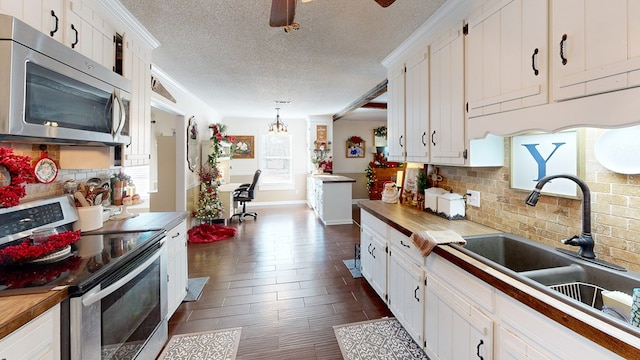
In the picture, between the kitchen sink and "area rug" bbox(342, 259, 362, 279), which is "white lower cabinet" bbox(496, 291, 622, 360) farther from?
"area rug" bbox(342, 259, 362, 279)

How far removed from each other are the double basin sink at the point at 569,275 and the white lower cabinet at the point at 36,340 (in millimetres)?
1888

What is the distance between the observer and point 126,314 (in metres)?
1.52

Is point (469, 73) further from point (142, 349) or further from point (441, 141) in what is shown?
point (142, 349)

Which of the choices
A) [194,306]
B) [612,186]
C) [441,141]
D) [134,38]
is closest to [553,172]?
[612,186]

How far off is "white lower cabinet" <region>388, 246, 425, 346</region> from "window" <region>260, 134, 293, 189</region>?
600 centimetres

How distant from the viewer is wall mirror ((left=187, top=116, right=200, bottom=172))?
4789 mm

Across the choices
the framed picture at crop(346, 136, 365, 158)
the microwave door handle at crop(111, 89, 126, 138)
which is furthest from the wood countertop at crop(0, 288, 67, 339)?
the framed picture at crop(346, 136, 365, 158)

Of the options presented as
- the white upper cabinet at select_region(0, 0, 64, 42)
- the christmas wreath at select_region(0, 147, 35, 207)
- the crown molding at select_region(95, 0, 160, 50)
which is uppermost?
the crown molding at select_region(95, 0, 160, 50)

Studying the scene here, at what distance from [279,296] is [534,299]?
2317 millimetres

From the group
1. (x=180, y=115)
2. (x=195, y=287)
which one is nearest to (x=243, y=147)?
(x=180, y=115)

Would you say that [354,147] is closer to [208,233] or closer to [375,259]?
[208,233]

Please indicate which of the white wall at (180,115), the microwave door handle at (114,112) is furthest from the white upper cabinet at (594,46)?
the white wall at (180,115)

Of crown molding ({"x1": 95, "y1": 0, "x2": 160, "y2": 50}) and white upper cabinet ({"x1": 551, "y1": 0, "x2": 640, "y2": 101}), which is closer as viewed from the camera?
white upper cabinet ({"x1": 551, "y1": 0, "x2": 640, "y2": 101})

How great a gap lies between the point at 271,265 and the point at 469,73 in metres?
3.07
